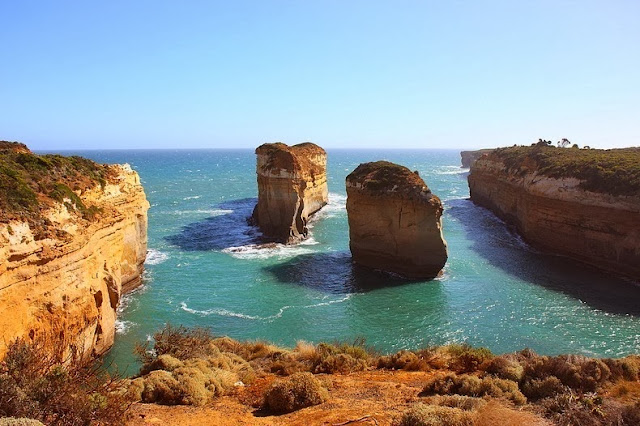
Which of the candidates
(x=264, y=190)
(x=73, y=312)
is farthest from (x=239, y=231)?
(x=73, y=312)

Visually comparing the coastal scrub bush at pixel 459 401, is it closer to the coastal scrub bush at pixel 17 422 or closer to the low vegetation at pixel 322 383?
the low vegetation at pixel 322 383

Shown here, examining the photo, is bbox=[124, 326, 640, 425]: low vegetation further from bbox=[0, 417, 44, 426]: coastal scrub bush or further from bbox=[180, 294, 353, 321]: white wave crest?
bbox=[180, 294, 353, 321]: white wave crest

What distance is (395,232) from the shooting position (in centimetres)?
2767

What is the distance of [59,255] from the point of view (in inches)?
559

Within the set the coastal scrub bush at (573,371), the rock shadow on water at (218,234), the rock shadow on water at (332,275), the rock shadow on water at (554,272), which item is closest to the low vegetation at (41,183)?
the rock shadow on water at (332,275)

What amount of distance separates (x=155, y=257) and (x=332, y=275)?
12.4 meters

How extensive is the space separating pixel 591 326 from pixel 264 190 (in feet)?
85.7

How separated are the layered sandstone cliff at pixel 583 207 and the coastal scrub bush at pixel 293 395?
24145 millimetres

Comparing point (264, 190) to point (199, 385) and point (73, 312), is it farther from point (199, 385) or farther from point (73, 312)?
point (199, 385)

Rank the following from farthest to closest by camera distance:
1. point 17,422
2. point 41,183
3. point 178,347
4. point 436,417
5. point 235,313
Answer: point 235,313, point 41,183, point 178,347, point 436,417, point 17,422

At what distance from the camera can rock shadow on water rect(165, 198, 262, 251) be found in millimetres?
35000

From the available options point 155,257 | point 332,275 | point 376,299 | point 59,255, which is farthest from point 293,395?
point 155,257

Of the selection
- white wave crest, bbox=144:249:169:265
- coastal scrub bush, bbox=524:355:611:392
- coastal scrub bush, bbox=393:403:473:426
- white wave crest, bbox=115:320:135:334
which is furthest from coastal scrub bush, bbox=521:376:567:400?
white wave crest, bbox=144:249:169:265

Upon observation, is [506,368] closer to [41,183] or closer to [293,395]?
[293,395]
